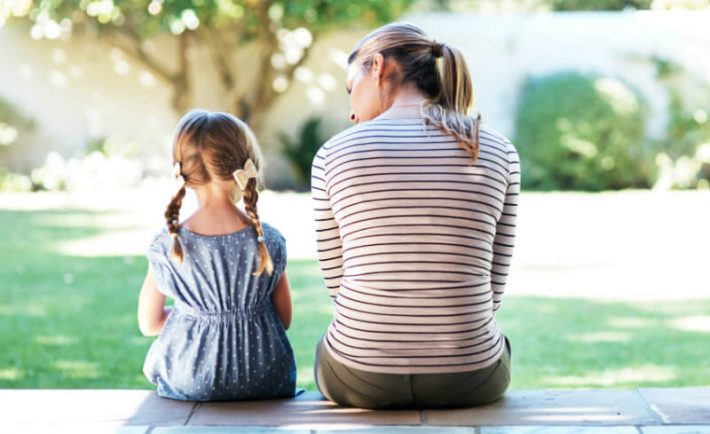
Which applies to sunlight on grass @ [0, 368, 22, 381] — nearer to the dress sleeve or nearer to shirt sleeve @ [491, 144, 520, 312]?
the dress sleeve

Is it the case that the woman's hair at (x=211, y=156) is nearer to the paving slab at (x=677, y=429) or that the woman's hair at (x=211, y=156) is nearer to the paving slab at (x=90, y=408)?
the paving slab at (x=90, y=408)

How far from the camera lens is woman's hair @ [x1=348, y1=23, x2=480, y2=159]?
2814 mm

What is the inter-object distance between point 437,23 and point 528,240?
5802mm

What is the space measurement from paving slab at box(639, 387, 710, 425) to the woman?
Result: 1.33ft

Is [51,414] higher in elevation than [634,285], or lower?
higher

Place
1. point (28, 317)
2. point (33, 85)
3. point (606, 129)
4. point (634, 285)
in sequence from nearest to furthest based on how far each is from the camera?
point (28, 317) → point (634, 285) → point (606, 129) → point (33, 85)

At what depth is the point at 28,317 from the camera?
19.0 feet

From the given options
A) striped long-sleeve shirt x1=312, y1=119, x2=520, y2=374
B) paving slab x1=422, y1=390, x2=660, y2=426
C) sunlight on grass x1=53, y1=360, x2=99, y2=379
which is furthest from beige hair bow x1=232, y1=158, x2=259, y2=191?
sunlight on grass x1=53, y1=360, x2=99, y2=379

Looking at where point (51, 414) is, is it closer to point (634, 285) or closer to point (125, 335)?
point (125, 335)

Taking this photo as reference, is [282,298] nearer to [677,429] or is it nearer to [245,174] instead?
[245,174]

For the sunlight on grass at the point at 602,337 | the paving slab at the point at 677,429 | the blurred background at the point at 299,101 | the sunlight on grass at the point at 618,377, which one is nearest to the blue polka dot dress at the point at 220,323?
the paving slab at the point at 677,429

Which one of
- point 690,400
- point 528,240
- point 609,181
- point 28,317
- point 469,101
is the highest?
point 469,101

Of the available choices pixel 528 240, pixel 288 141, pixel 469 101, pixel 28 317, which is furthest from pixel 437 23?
pixel 469 101

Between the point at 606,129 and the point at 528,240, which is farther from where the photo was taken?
the point at 606,129
